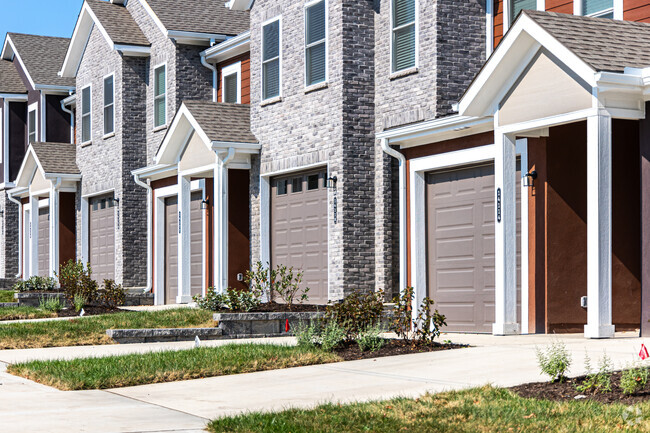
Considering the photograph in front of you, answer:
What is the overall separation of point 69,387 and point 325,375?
272cm

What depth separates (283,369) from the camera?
11.4 m

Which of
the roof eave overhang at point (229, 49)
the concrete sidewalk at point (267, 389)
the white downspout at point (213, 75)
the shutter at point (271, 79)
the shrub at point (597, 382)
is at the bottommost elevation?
the concrete sidewalk at point (267, 389)

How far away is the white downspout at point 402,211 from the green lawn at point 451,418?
834cm

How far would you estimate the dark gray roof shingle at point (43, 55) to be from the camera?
3494cm

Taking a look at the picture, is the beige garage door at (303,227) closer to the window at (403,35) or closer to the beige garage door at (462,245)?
the window at (403,35)

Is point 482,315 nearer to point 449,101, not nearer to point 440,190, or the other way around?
point 440,190

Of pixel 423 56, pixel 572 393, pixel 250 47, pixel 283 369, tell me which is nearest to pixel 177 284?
pixel 250 47

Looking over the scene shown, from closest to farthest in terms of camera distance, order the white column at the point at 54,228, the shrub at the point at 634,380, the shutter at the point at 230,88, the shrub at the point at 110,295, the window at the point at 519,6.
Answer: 1. the shrub at the point at 634,380
2. the window at the point at 519,6
3. the shrub at the point at 110,295
4. the shutter at the point at 230,88
5. the white column at the point at 54,228

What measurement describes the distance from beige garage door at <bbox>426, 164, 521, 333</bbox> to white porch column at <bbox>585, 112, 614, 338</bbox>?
8.26ft

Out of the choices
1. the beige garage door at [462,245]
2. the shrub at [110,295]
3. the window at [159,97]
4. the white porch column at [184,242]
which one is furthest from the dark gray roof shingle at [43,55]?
the beige garage door at [462,245]

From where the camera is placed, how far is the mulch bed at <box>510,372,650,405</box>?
27.2ft

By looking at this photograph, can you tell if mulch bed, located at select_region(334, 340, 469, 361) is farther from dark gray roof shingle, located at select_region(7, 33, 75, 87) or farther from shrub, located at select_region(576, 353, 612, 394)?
dark gray roof shingle, located at select_region(7, 33, 75, 87)

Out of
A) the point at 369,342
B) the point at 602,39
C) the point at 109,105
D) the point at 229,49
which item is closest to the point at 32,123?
the point at 109,105

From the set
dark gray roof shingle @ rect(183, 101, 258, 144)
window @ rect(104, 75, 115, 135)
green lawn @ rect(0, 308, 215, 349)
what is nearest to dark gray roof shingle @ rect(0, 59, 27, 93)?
window @ rect(104, 75, 115, 135)
